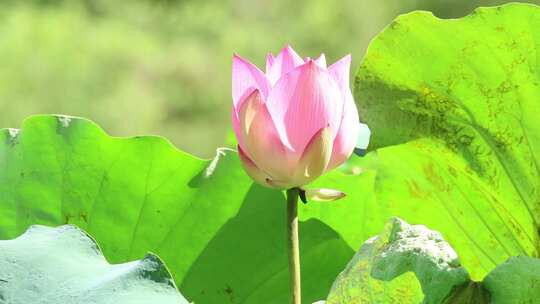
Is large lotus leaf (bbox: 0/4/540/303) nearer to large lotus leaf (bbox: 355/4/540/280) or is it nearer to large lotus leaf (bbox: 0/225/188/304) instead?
large lotus leaf (bbox: 355/4/540/280)

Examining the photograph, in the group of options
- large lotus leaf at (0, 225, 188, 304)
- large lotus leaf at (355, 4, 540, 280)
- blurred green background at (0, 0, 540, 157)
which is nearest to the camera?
large lotus leaf at (0, 225, 188, 304)

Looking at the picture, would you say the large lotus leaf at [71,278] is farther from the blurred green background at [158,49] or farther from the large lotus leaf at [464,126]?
the blurred green background at [158,49]

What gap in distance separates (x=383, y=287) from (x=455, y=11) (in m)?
8.04

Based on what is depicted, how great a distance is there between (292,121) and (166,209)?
184mm

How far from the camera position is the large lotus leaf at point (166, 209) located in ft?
2.24

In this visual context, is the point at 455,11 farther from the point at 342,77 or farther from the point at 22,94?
the point at 342,77

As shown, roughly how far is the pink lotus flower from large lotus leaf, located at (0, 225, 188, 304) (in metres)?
0.08

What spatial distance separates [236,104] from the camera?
558 millimetres

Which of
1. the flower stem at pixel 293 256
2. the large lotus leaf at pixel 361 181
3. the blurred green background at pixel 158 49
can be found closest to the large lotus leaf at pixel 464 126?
the large lotus leaf at pixel 361 181

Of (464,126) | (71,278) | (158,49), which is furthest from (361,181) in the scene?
(158,49)

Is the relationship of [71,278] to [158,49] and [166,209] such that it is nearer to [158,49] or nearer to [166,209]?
[166,209]

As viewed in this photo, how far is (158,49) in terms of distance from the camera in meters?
7.86

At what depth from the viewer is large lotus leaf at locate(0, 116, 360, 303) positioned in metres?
0.68

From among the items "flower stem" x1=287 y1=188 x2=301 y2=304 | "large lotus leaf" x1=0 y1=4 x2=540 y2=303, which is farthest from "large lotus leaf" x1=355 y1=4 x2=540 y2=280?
"flower stem" x1=287 y1=188 x2=301 y2=304
